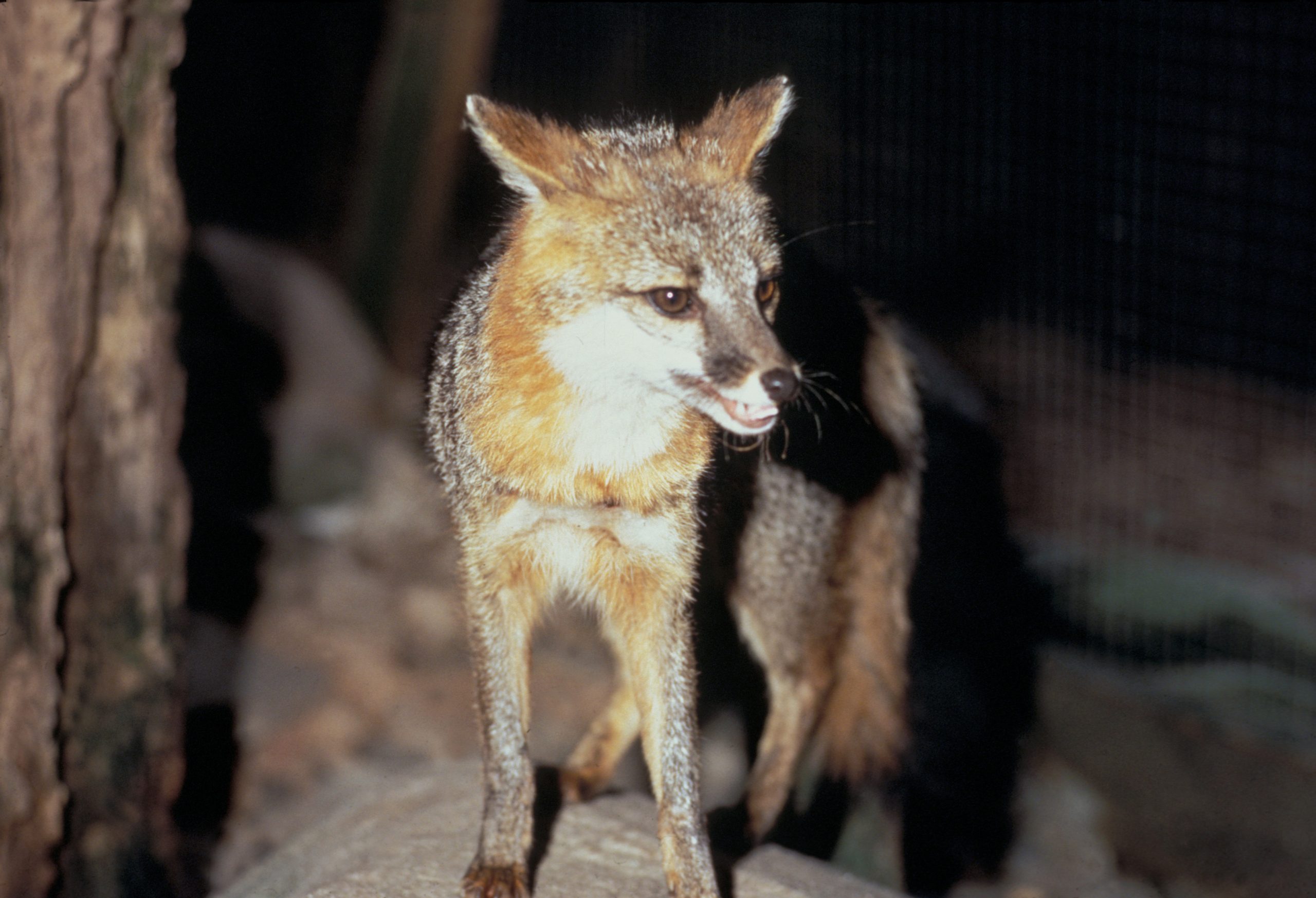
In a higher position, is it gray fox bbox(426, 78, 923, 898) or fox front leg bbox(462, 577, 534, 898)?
gray fox bbox(426, 78, 923, 898)

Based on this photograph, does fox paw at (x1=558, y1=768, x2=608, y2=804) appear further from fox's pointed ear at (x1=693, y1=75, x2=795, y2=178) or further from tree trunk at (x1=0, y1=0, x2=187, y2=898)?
fox's pointed ear at (x1=693, y1=75, x2=795, y2=178)

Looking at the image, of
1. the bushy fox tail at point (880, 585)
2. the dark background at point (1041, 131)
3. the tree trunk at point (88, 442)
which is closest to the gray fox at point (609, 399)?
the bushy fox tail at point (880, 585)

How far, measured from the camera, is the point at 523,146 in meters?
2.25

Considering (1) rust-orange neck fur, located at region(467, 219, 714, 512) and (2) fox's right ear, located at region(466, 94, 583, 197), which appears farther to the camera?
(1) rust-orange neck fur, located at region(467, 219, 714, 512)

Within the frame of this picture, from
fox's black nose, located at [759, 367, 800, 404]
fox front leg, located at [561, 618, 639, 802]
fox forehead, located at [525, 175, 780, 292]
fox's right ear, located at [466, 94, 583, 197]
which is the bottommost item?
fox front leg, located at [561, 618, 639, 802]

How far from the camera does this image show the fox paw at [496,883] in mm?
2518

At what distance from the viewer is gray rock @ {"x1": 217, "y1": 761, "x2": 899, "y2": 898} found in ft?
8.80

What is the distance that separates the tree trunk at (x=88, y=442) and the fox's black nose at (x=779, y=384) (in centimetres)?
211

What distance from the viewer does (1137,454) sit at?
625 centimetres

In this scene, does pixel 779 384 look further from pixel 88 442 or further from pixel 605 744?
pixel 88 442

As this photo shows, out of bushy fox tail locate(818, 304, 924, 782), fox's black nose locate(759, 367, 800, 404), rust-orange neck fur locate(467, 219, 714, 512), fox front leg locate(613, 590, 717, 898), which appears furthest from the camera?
bushy fox tail locate(818, 304, 924, 782)

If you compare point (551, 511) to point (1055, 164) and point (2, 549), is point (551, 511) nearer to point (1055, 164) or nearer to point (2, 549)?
point (2, 549)

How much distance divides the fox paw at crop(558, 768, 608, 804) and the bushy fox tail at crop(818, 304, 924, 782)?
70cm

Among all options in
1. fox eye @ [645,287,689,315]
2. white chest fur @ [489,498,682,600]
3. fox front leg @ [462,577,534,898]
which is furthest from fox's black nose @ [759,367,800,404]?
fox front leg @ [462,577,534,898]
